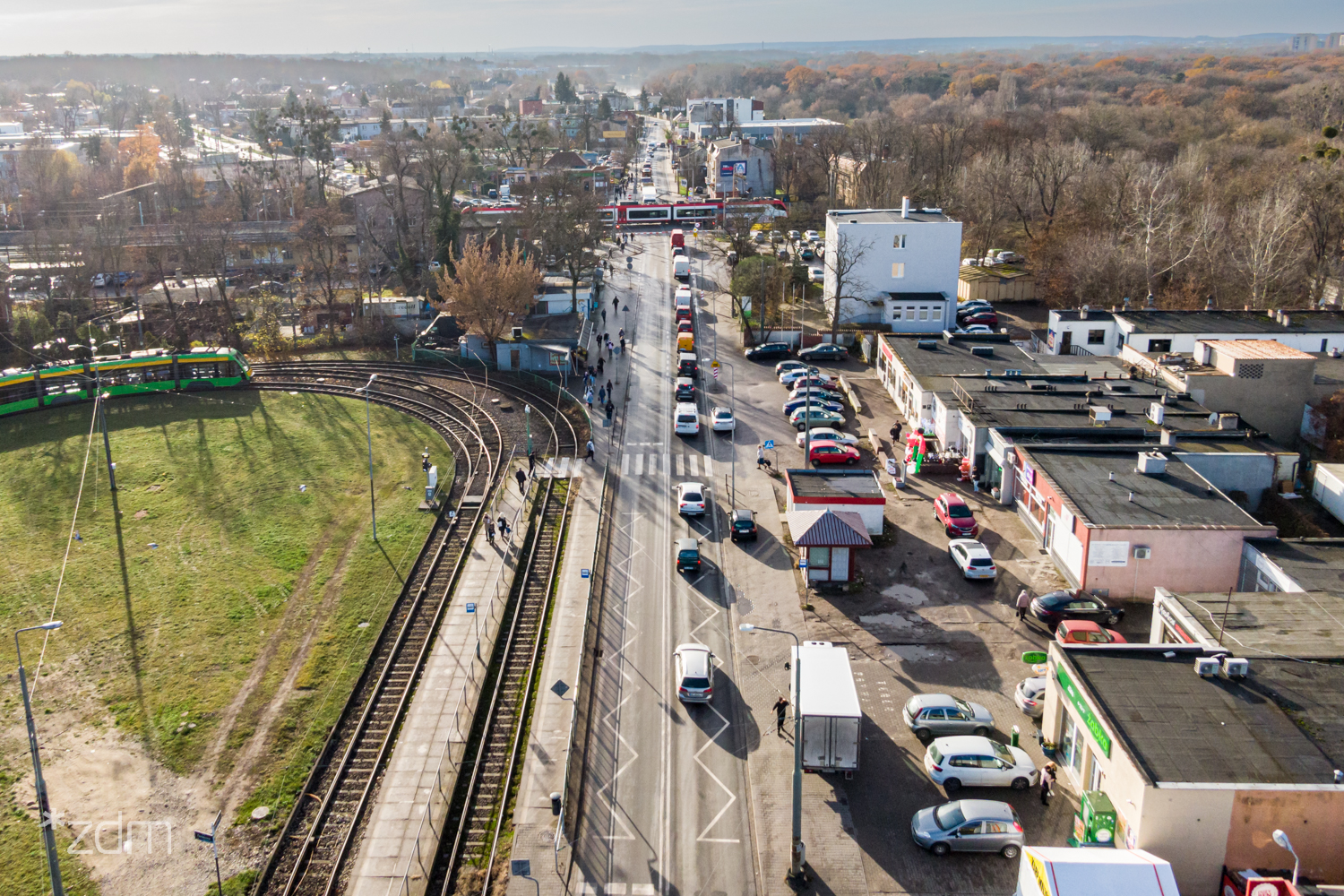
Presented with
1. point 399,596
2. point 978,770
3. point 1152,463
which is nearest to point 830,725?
point 978,770

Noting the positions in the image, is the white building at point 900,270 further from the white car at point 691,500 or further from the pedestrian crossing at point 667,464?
the white car at point 691,500

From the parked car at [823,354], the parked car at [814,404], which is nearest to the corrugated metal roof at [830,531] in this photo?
the parked car at [814,404]

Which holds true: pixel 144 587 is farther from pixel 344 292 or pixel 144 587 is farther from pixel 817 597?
pixel 344 292

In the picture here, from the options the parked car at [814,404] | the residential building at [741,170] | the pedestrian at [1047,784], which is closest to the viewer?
the pedestrian at [1047,784]

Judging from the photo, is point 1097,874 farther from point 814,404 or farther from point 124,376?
point 124,376

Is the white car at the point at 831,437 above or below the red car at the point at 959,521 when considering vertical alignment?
above

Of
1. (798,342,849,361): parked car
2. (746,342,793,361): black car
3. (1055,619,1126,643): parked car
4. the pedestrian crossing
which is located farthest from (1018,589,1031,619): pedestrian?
(746,342,793,361): black car
